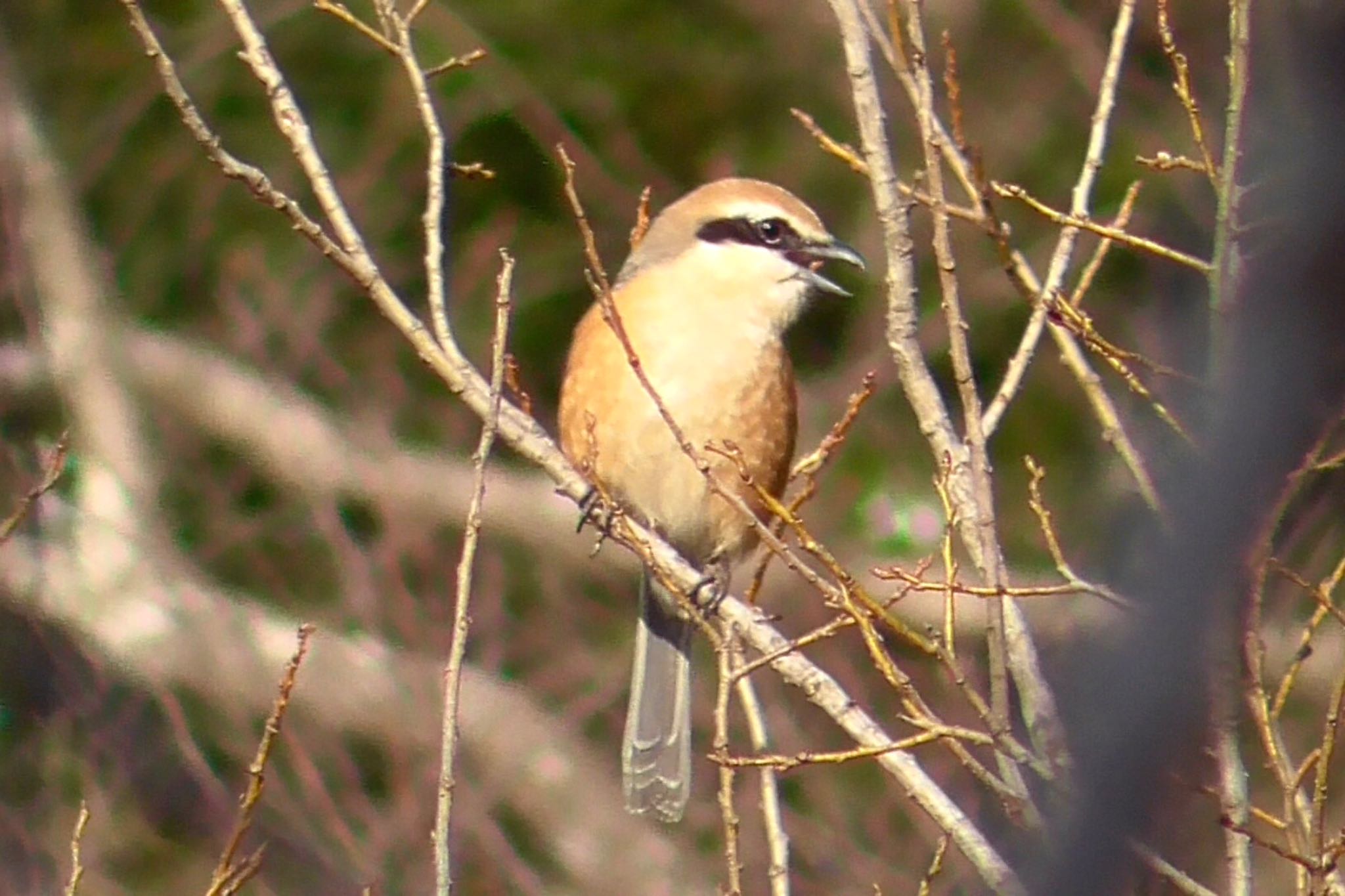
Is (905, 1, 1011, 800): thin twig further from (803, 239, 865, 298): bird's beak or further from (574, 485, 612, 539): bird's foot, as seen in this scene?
(803, 239, 865, 298): bird's beak

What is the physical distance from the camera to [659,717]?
4520mm

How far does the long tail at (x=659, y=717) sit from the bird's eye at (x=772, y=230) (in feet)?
2.60

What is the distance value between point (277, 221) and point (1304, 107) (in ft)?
26.7

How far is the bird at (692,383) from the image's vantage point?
4277 millimetres

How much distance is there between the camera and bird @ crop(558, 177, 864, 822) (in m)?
4.28

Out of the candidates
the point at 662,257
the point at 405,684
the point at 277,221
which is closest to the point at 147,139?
the point at 277,221

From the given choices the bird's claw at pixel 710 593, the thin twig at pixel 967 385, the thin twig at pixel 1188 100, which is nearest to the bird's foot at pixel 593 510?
the bird's claw at pixel 710 593

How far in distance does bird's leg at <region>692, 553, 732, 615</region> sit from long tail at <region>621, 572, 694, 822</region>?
0.14 m

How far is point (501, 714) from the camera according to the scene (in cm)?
696

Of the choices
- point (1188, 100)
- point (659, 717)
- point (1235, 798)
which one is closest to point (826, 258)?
point (659, 717)

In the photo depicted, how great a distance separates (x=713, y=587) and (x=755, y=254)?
37.7 inches

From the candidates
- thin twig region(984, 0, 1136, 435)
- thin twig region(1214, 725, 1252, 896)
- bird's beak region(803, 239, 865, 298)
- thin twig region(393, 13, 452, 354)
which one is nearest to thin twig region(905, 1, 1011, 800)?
thin twig region(984, 0, 1136, 435)

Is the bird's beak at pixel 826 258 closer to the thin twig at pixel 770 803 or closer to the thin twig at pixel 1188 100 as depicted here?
the thin twig at pixel 770 803

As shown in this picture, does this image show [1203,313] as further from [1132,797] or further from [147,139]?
[147,139]
